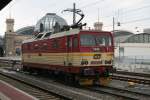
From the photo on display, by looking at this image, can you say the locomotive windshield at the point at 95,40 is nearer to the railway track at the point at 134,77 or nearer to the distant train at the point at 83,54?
the distant train at the point at 83,54

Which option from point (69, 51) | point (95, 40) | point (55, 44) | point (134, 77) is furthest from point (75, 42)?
point (134, 77)

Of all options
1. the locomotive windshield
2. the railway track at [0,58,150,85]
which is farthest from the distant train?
the railway track at [0,58,150,85]

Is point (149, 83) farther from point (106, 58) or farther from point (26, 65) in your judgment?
point (26, 65)

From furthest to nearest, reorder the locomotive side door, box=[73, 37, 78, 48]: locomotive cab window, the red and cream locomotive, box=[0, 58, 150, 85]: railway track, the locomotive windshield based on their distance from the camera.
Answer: box=[0, 58, 150, 85]: railway track
the locomotive side door
the locomotive windshield
box=[73, 37, 78, 48]: locomotive cab window
the red and cream locomotive

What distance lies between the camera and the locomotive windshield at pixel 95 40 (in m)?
19.1

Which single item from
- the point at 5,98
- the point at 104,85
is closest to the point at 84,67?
the point at 104,85

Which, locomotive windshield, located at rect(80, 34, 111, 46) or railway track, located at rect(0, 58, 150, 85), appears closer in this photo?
locomotive windshield, located at rect(80, 34, 111, 46)

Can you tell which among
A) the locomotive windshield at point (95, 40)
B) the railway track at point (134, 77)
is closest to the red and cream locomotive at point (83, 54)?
the locomotive windshield at point (95, 40)

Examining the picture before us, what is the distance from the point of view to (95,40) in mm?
19578

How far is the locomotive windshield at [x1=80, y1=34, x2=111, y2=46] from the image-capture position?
1911 centimetres

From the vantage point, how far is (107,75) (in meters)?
19.5

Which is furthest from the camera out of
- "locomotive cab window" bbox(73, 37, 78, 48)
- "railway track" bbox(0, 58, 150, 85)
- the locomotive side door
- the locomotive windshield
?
"railway track" bbox(0, 58, 150, 85)

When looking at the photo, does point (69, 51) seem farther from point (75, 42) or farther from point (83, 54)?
point (83, 54)

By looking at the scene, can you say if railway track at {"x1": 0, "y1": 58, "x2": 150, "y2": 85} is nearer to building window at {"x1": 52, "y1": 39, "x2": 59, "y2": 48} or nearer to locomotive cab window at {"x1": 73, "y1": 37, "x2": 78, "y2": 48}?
locomotive cab window at {"x1": 73, "y1": 37, "x2": 78, "y2": 48}
